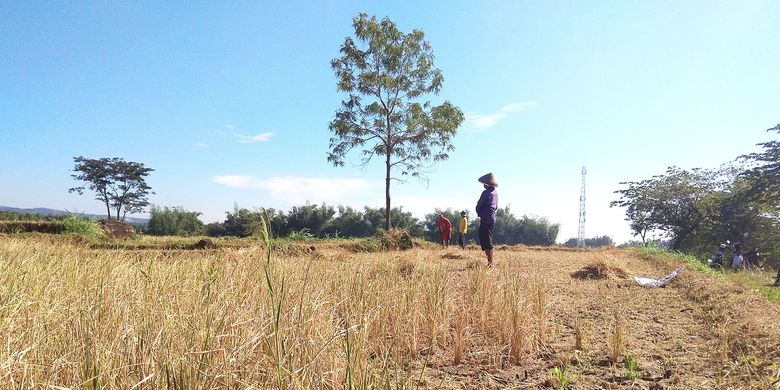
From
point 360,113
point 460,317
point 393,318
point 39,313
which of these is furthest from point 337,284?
A: point 360,113

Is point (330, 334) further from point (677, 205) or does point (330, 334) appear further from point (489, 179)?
point (677, 205)

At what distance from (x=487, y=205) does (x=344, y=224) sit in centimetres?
4071

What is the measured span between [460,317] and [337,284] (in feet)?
4.08

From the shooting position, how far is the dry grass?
5.78 ft

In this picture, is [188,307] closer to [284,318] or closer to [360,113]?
[284,318]

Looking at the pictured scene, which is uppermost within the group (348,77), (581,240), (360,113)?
(348,77)

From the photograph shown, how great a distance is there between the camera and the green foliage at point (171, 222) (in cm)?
3212

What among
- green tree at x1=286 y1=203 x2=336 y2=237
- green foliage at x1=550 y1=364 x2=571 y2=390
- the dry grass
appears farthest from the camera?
green tree at x1=286 y1=203 x2=336 y2=237

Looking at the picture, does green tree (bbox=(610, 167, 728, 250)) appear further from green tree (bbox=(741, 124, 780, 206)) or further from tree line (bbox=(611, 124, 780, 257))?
green tree (bbox=(741, 124, 780, 206))

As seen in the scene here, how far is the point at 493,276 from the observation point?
4500 millimetres

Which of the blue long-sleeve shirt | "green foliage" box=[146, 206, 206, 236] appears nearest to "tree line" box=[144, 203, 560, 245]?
"green foliage" box=[146, 206, 206, 236]

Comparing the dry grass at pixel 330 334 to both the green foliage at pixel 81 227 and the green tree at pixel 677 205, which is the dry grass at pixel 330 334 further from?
the green tree at pixel 677 205

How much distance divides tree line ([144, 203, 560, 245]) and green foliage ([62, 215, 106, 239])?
520cm

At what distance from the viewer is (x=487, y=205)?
24.6 ft
